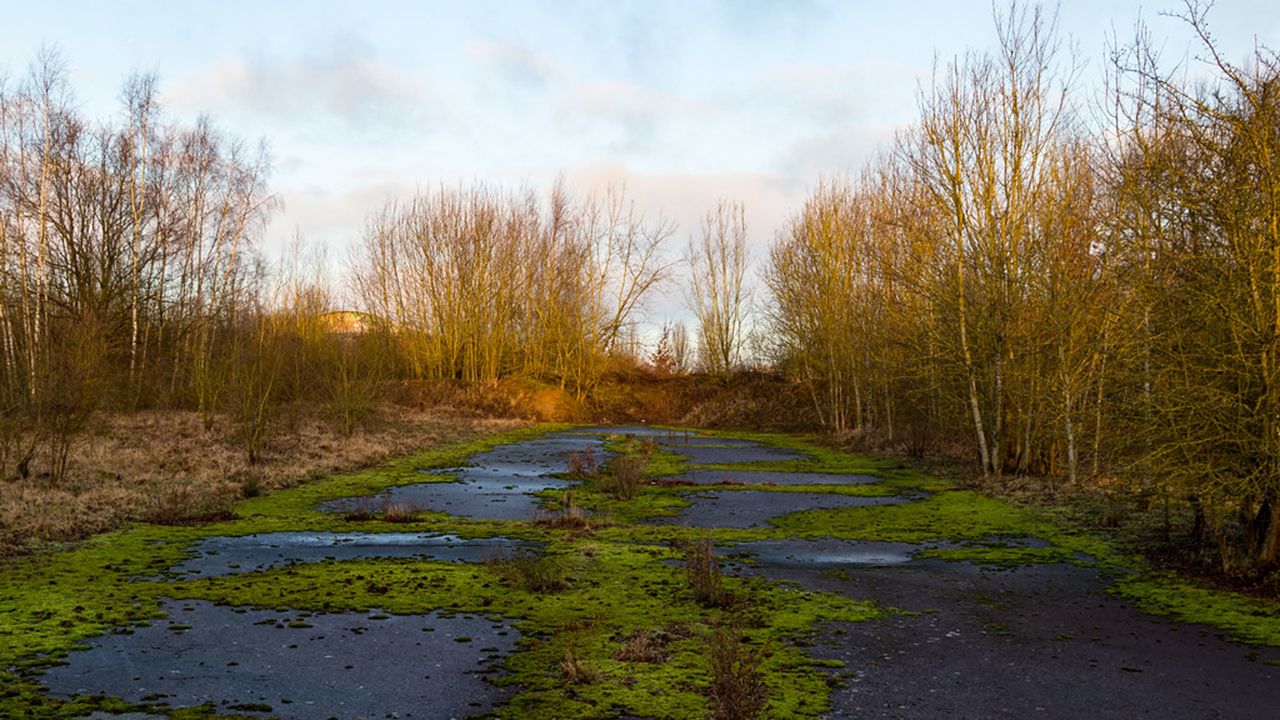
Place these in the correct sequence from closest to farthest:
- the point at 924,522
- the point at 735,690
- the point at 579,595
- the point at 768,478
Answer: the point at 735,690, the point at 579,595, the point at 924,522, the point at 768,478

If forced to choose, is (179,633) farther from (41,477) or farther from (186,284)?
(186,284)

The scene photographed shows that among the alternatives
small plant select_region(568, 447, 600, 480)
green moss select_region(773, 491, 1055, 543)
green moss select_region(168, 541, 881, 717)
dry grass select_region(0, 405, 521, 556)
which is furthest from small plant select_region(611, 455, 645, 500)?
dry grass select_region(0, 405, 521, 556)

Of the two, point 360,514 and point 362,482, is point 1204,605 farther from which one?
point 362,482

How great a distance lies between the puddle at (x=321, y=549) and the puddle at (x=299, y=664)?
2.01 metres

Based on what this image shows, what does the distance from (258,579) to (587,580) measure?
3.32m

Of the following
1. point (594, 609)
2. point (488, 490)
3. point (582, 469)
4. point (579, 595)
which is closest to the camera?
point (594, 609)

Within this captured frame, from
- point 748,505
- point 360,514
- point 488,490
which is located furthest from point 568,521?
point 488,490

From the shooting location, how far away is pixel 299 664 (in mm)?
6188

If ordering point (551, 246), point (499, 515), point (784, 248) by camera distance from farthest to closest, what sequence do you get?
1. point (551, 246)
2. point (784, 248)
3. point (499, 515)

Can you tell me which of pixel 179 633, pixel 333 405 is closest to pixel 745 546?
pixel 179 633

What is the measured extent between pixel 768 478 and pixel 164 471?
490 inches

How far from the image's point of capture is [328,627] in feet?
23.6

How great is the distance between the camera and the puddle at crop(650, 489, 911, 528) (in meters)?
13.7

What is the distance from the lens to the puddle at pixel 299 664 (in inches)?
215
